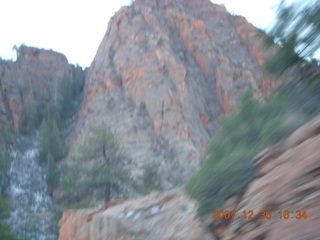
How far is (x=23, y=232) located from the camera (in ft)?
84.5

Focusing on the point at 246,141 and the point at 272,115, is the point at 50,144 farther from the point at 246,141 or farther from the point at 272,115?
the point at 272,115

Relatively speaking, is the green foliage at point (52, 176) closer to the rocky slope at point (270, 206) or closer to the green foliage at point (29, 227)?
the green foliage at point (29, 227)

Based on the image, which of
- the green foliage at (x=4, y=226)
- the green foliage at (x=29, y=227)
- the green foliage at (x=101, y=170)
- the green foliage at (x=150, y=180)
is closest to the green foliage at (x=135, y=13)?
the green foliage at (x=29, y=227)

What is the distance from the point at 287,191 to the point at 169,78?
1377 inches

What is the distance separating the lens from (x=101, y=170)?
821 inches

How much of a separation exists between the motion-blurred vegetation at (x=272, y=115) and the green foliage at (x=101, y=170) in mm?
10967

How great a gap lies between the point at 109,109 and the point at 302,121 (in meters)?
33.7

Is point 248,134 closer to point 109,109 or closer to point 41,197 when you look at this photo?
point 41,197

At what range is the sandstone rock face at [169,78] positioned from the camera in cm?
3512

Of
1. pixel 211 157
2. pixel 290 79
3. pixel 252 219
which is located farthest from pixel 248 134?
pixel 252 219

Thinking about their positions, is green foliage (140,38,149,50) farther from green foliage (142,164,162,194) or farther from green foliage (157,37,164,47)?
green foliage (142,164,162,194)
